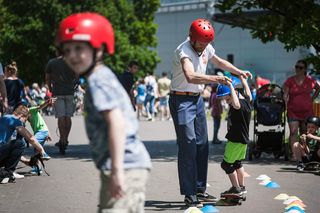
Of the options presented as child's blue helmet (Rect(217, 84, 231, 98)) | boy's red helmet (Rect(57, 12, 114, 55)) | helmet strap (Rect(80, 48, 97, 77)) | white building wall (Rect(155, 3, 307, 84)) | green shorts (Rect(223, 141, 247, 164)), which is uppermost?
boy's red helmet (Rect(57, 12, 114, 55))

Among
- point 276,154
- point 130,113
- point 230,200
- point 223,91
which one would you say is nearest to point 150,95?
point 276,154

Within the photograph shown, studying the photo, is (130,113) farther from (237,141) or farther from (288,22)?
(288,22)

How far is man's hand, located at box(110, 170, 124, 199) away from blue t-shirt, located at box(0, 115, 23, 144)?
6052mm

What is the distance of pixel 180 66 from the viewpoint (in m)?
8.73

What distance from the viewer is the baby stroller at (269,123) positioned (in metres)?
14.5

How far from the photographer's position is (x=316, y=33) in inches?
566

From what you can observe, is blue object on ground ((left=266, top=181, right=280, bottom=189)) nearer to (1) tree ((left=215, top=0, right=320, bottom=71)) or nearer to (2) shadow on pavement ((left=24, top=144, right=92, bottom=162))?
(2) shadow on pavement ((left=24, top=144, right=92, bottom=162))

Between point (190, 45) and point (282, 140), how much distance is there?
20.3 ft

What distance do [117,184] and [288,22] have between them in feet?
34.7

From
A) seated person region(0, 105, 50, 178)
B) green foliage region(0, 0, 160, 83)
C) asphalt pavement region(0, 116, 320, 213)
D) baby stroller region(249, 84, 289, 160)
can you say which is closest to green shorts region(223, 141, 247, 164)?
asphalt pavement region(0, 116, 320, 213)

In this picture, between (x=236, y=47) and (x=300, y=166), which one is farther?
(x=236, y=47)

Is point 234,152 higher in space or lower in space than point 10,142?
higher

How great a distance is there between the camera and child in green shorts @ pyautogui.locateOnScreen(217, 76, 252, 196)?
29.7 feet

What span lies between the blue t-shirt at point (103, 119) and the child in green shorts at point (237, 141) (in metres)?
3.87
